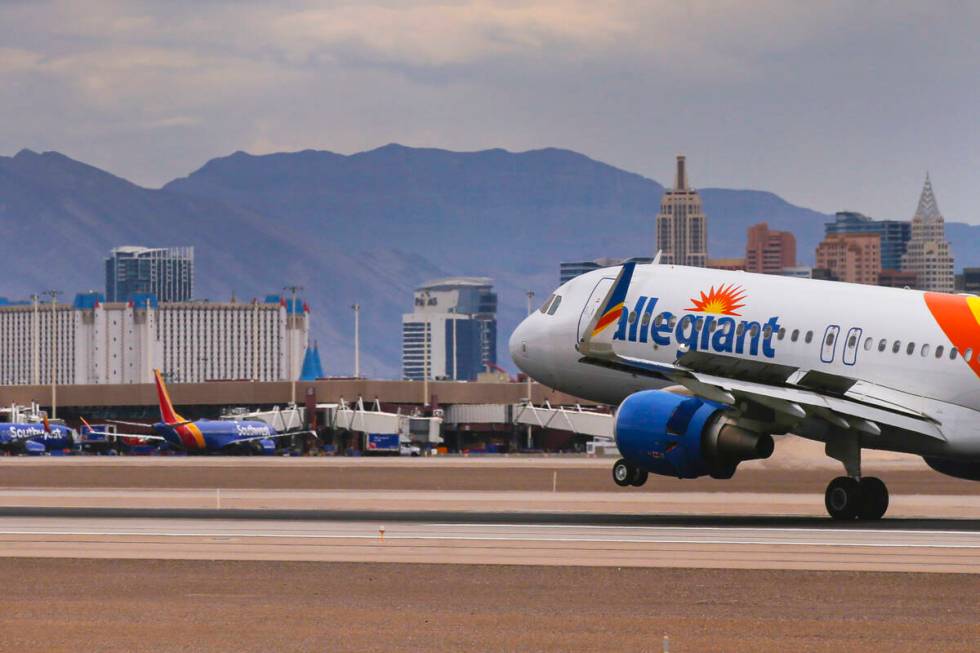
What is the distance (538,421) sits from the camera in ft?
571

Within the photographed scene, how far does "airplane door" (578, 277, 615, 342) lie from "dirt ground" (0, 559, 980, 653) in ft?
60.5

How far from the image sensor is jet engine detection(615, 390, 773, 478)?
3900cm

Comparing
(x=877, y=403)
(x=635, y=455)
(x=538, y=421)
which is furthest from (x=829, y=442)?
(x=538, y=421)

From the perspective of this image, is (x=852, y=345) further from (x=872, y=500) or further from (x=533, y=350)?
(x=533, y=350)

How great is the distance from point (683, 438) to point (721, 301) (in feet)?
19.8

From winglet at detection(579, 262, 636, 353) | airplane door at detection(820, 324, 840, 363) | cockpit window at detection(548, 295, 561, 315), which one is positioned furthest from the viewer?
cockpit window at detection(548, 295, 561, 315)

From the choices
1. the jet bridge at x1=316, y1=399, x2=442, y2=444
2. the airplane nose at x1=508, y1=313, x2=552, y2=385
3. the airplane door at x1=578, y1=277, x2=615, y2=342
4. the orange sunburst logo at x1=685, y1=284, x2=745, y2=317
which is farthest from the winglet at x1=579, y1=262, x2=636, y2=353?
the jet bridge at x1=316, y1=399, x2=442, y2=444

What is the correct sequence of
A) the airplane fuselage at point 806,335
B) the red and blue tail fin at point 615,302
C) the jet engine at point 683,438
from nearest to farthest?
1. the jet engine at point 683,438
2. the airplane fuselage at point 806,335
3. the red and blue tail fin at point 615,302

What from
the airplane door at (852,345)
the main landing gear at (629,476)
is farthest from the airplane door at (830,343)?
the main landing gear at (629,476)

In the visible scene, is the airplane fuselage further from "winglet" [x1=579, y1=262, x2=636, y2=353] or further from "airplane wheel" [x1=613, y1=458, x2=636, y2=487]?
"airplane wheel" [x1=613, y1=458, x2=636, y2=487]

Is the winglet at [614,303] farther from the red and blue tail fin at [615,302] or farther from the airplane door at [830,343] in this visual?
the airplane door at [830,343]

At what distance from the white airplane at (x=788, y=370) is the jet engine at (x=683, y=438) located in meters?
0.03

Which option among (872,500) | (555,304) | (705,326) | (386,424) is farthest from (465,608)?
(386,424)

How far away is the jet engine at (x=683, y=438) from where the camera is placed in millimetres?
39000
